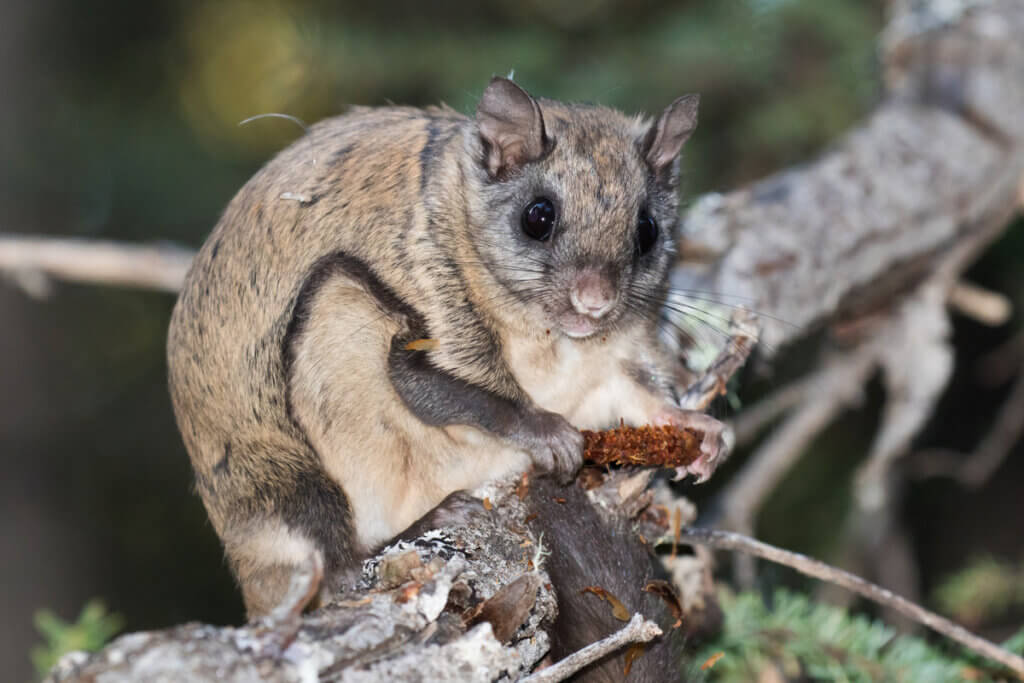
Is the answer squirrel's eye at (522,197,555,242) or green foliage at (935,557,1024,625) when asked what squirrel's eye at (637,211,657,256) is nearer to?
squirrel's eye at (522,197,555,242)

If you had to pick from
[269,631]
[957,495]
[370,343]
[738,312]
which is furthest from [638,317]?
[957,495]

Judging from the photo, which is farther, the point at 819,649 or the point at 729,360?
the point at 819,649

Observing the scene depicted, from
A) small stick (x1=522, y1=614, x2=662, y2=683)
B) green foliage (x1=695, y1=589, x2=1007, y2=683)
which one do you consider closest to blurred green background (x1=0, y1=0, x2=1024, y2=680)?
green foliage (x1=695, y1=589, x2=1007, y2=683)

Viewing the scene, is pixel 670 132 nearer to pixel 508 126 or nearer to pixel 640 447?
pixel 508 126

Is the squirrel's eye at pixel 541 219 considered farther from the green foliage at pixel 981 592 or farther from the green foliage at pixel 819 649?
the green foliage at pixel 981 592

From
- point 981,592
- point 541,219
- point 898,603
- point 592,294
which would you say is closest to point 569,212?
point 541,219

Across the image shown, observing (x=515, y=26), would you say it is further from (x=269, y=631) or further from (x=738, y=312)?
(x=269, y=631)
